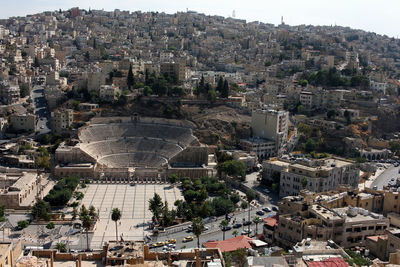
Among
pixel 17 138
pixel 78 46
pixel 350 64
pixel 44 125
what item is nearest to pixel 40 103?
pixel 44 125

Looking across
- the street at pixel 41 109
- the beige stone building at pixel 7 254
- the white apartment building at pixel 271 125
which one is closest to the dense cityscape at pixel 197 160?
the beige stone building at pixel 7 254

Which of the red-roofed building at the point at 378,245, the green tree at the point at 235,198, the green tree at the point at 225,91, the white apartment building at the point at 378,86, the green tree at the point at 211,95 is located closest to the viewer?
the red-roofed building at the point at 378,245

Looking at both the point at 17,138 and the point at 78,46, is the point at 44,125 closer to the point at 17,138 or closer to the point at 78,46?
the point at 17,138

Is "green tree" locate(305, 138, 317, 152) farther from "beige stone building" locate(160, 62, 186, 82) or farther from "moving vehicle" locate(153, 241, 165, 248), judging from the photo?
"moving vehicle" locate(153, 241, 165, 248)

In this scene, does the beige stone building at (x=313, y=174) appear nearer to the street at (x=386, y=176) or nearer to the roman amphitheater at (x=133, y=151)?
the street at (x=386, y=176)

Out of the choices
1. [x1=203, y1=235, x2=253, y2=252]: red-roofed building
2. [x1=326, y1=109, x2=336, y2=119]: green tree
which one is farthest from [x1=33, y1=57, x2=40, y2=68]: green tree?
[x1=203, y1=235, x2=253, y2=252]: red-roofed building

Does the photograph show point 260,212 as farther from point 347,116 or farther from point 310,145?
point 347,116
